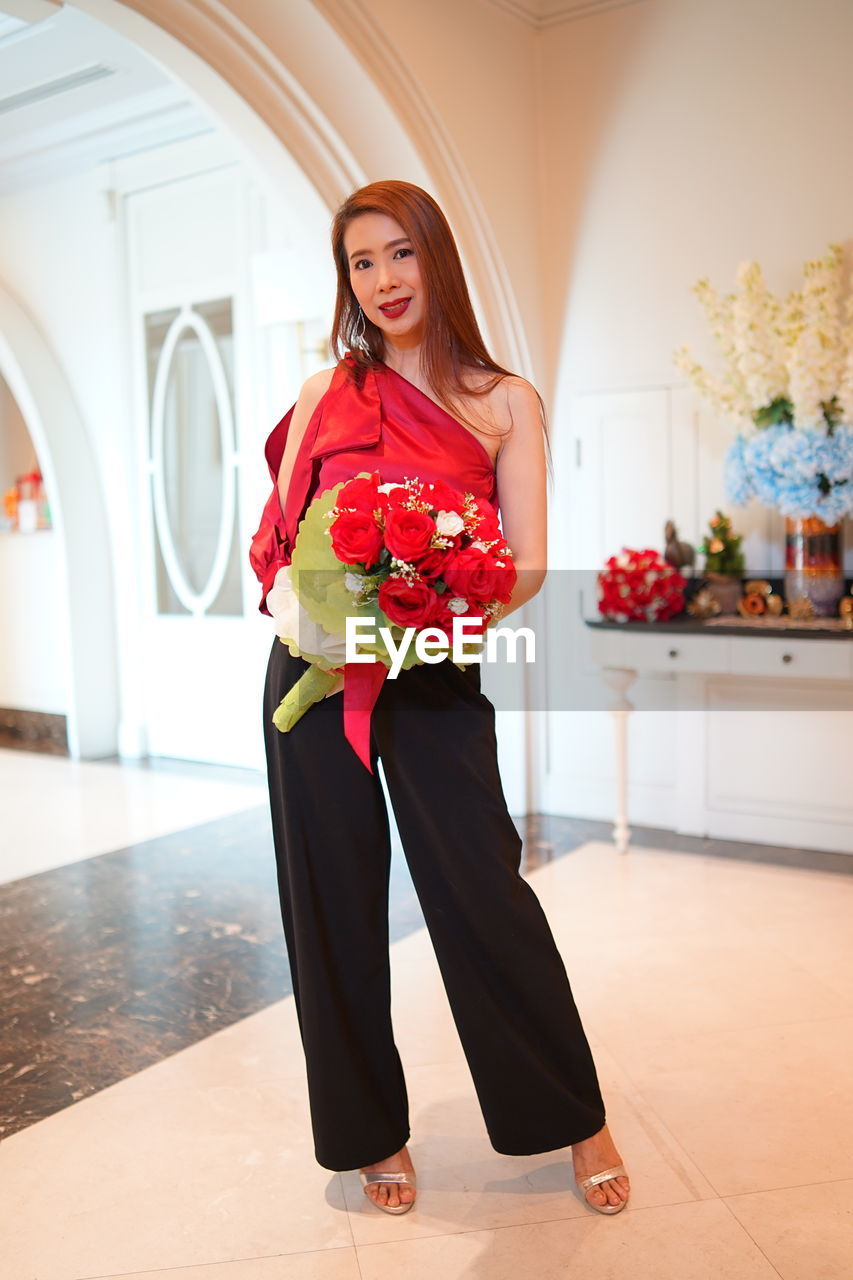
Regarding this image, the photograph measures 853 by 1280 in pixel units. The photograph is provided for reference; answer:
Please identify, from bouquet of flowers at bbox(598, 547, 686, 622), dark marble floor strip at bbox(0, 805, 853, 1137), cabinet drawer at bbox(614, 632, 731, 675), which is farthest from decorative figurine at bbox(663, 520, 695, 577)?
dark marble floor strip at bbox(0, 805, 853, 1137)

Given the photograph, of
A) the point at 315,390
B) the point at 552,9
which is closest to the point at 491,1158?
the point at 315,390

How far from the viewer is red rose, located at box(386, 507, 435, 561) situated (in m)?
1.64

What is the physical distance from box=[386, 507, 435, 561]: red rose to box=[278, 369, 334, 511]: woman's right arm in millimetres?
406

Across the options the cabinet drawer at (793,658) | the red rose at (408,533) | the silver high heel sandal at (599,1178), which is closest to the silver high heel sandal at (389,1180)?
the silver high heel sandal at (599,1178)

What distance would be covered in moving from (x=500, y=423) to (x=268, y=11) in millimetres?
2135

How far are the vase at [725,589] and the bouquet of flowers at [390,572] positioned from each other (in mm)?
2382

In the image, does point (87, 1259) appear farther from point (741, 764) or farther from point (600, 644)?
point (741, 764)

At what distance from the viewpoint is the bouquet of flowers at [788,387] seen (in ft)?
11.9

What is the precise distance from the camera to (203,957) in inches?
130

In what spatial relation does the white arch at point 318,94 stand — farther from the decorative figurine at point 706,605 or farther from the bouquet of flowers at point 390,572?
the bouquet of flowers at point 390,572

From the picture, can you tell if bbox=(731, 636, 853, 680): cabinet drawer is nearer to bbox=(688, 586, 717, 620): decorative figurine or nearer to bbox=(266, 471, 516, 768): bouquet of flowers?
bbox=(688, 586, 717, 620): decorative figurine

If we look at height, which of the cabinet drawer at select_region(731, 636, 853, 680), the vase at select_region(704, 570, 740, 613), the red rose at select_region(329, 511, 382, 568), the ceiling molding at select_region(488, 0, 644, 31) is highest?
the ceiling molding at select_region(488, 0, 644, 31)

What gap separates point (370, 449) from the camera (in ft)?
6.33

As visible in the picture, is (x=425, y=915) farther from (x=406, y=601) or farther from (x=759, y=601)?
(x=759, y=601)
